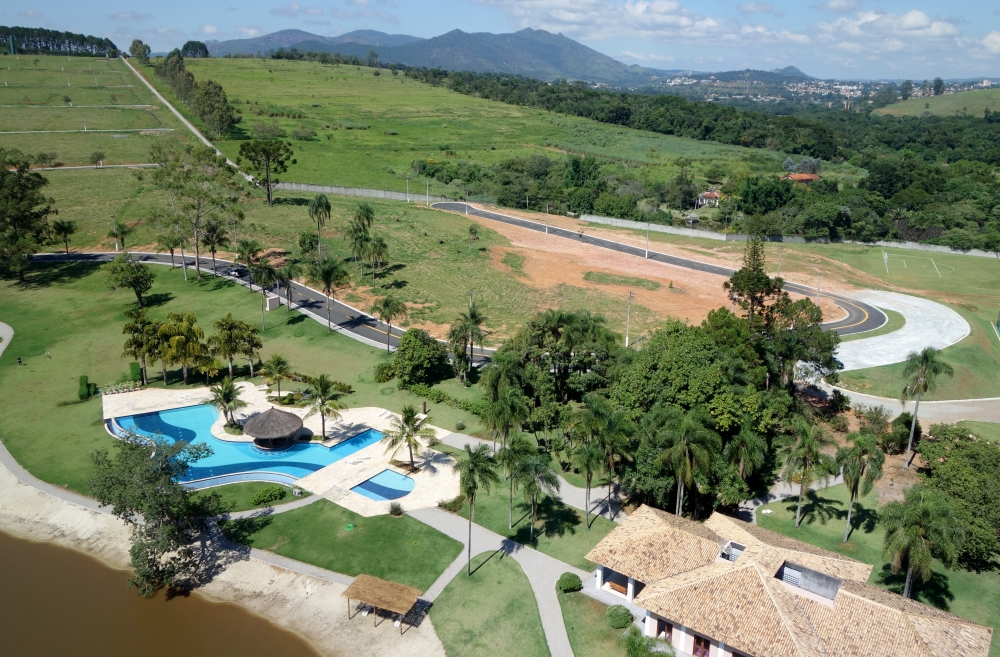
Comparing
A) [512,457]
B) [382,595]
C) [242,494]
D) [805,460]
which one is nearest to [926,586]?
[805,460]

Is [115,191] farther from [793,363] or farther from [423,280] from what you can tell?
[793,363]

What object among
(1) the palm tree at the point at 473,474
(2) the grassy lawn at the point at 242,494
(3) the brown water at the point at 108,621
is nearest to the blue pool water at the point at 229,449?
(2) the grassy lawn at the point at 242,494

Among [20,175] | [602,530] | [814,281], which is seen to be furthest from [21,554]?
[814,281]

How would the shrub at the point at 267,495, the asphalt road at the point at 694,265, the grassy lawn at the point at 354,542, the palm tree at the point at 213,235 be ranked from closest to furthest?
the grassy lawn at the point at 354,542 < the shrub at the point at 267,495 < the asphalt road at the point at 694,265 < the palm tree at the point at 213,235

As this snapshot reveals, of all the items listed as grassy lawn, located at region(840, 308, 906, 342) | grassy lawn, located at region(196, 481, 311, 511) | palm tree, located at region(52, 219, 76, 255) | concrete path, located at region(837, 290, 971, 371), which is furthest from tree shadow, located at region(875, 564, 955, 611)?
palm tree, located at region(52, 219, 76, 255)

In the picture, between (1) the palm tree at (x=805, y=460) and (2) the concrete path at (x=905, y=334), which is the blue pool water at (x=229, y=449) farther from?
(2) the concrete path at (x=905, y=334)

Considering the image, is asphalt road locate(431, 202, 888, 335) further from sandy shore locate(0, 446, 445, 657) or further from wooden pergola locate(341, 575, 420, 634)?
sandy shore locate(0, 446, 445, 657)

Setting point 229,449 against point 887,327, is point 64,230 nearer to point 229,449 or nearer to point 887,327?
point 229,449
